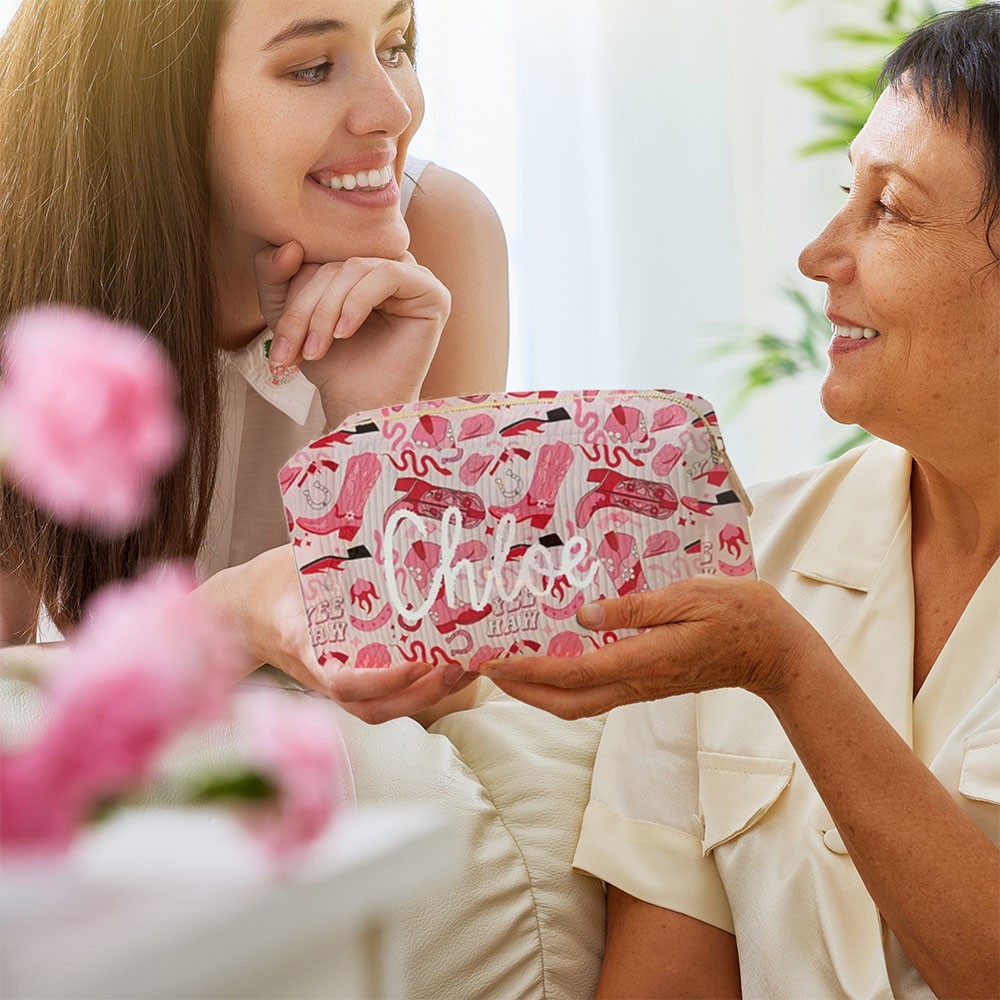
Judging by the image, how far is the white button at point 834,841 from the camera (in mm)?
953

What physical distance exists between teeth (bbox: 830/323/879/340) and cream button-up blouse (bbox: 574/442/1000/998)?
0.15m

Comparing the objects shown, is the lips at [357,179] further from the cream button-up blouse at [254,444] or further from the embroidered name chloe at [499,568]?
the embroidered name chloe at [499,568]

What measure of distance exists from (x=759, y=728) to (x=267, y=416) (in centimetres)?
63

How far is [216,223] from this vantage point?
124cm

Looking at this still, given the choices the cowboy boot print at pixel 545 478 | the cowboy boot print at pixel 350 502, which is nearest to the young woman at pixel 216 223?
the cowboy boot print at pixel 350 502

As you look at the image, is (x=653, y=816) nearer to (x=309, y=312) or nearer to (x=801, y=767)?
(x=801, y=767)

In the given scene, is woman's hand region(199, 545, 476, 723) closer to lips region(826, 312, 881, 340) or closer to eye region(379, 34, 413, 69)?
lips region(826, 312, 881, 340)

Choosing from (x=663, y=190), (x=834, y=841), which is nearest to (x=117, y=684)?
(x=834, y=841)

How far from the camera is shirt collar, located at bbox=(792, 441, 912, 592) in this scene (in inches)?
42.6

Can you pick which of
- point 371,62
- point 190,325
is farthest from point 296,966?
point 371,62

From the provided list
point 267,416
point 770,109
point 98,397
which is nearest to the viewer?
point 98,397

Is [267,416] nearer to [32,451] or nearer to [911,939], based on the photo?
[911,939]

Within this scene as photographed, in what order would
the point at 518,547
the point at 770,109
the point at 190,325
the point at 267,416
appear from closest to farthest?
the point at 518,547
the point at 190,325
the point at 267,416
the point at 770,109

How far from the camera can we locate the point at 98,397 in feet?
1.05
